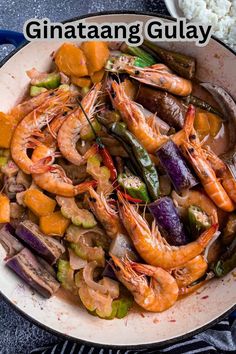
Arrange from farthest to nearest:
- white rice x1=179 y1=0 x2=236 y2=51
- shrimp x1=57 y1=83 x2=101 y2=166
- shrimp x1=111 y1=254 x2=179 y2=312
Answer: white rice x1=179 y1=0 x2=236 y2=51 → shrimp x1=57 y1=83 x2=101 y2=166 → shrimp x1=111 y1=254 x2=179 y2=312

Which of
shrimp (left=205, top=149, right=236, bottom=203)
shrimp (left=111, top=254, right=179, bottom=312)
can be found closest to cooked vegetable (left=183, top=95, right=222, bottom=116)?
shrimp (left=205, top=149, right=236, bottom=203)

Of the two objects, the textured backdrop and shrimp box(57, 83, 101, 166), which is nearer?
shrimp box(57, 83, 101, 166)

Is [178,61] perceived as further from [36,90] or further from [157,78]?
[36,90]

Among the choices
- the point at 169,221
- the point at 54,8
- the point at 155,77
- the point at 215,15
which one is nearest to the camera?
the point at 169,221

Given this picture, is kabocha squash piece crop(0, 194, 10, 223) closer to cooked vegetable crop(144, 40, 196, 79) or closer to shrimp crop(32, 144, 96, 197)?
shrimp crop(32, 144, 96, 197)

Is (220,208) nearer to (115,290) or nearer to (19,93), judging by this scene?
(115,290)

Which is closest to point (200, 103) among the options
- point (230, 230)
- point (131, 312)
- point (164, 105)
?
point (164, 105)
